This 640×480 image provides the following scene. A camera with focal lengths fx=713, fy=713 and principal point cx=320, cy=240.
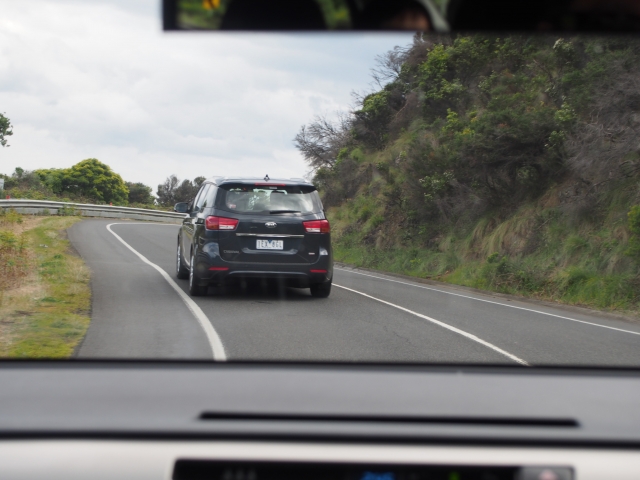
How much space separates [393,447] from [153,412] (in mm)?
962

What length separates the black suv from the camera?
30.7ft

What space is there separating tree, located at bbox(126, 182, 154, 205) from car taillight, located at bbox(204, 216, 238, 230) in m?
5.40

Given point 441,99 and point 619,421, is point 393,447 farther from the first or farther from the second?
point 441,99

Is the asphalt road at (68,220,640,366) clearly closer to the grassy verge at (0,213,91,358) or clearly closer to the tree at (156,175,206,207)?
the grassy verge at (0,213,91,358)

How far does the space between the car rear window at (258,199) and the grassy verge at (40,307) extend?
2.36 m

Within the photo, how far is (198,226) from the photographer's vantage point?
10.2m

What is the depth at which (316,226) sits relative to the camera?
1006cm

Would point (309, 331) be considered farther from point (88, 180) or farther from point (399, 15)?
point (399, 15)

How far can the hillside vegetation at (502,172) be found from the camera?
49.2 feet

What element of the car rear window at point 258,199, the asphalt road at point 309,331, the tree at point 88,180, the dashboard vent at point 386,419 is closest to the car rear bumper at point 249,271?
the asphalt road at point 309,331

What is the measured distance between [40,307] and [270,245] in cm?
446

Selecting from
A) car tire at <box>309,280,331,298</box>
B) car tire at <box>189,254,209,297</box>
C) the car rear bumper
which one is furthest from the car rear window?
car tire at <box>309,280,331,298</box>

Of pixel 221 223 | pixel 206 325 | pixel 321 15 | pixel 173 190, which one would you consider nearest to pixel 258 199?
pixel 221 223

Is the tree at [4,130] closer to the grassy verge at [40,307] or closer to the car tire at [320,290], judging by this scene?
the grassy verge at [40,307]
